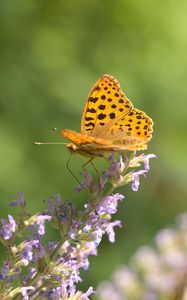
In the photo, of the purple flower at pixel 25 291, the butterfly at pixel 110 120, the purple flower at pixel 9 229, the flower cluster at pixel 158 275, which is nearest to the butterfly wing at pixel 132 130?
the butterfly at pixel 110 120

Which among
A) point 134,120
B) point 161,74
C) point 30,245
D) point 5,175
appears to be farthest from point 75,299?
point 161,74

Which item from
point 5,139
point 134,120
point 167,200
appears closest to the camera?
point 134,120

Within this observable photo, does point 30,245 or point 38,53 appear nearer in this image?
point 30,245

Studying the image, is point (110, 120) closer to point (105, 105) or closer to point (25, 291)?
point (105, 105)

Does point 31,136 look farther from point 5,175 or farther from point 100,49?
point 100,49

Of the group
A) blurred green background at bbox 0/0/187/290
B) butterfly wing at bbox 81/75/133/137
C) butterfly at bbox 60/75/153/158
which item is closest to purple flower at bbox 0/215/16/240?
butterfly at bbox 60/75/153/158

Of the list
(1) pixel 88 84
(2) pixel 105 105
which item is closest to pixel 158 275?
(2) pixel 105 105

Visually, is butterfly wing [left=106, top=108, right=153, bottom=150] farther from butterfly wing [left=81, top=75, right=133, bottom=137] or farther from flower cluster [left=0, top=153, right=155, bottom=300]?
flower cluster [left=0, top=153, right=155, bottom=300]
